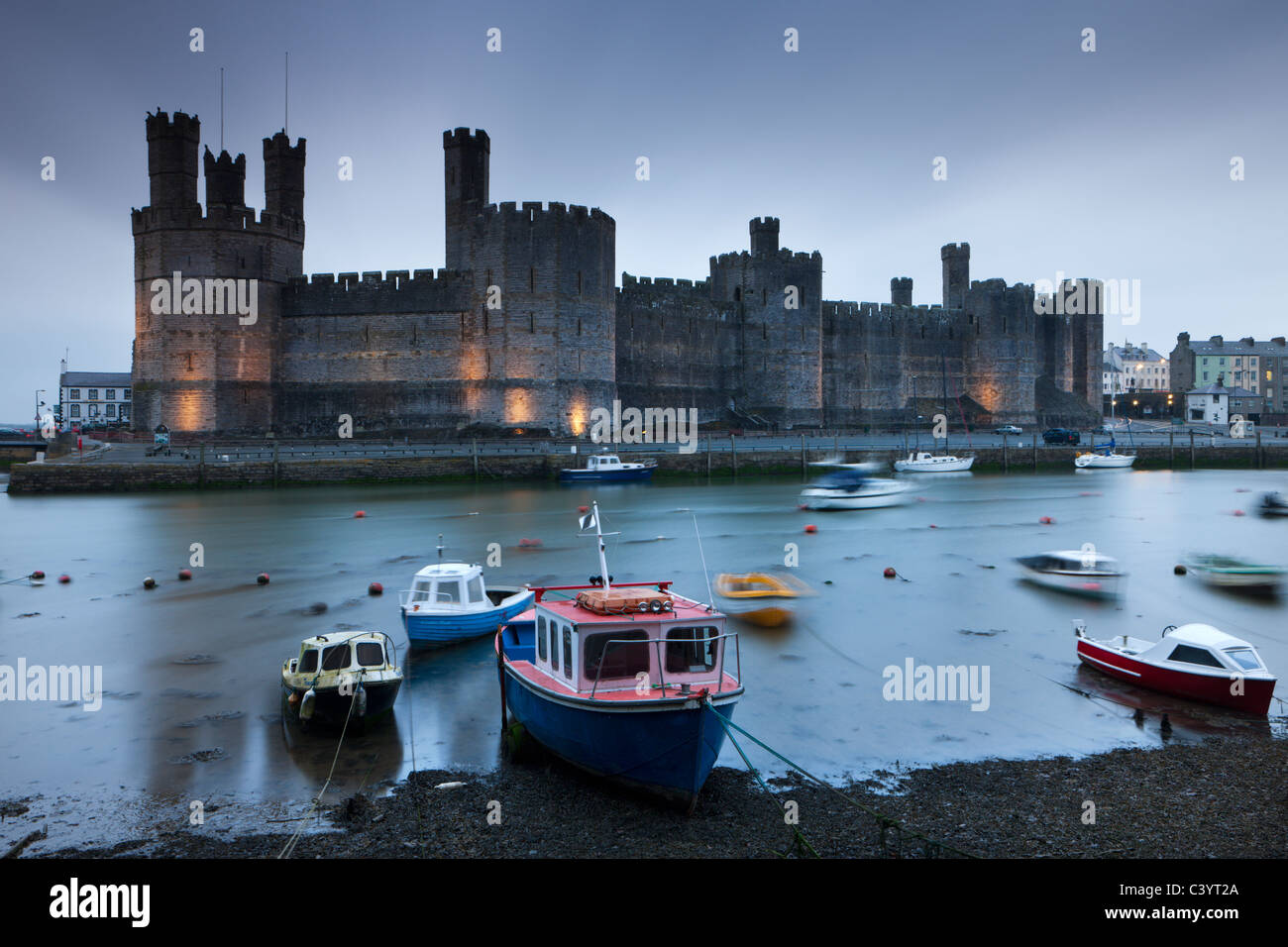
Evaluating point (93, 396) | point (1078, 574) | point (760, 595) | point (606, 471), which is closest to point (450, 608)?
point (760, 595)

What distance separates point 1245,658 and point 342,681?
8949 millimetres

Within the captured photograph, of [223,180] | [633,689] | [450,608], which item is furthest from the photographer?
[223,180]

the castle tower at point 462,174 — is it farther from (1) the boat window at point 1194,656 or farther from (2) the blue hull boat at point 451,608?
(1) the boat window at point 1194,656

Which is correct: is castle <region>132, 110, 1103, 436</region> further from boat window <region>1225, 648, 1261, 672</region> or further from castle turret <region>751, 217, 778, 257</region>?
boat window <region>1225, 648, 1261, 672</region>

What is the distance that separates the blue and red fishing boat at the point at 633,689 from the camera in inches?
272

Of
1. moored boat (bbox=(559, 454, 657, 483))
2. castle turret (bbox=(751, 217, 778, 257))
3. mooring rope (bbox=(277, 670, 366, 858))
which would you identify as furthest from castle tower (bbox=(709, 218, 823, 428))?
mooring rope (bbox=(277, 670, 366, 858))

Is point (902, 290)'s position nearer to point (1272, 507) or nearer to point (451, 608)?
point (1272, 507)

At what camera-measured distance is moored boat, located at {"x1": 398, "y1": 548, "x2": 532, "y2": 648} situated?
39.4 feet

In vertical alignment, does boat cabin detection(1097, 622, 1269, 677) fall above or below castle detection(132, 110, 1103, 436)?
below

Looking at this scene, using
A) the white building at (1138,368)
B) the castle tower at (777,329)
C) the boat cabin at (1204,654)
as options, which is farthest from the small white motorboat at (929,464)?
the white building at (1138,368)

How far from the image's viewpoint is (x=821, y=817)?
693cm

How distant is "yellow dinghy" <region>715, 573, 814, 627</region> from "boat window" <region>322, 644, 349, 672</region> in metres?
6.43
